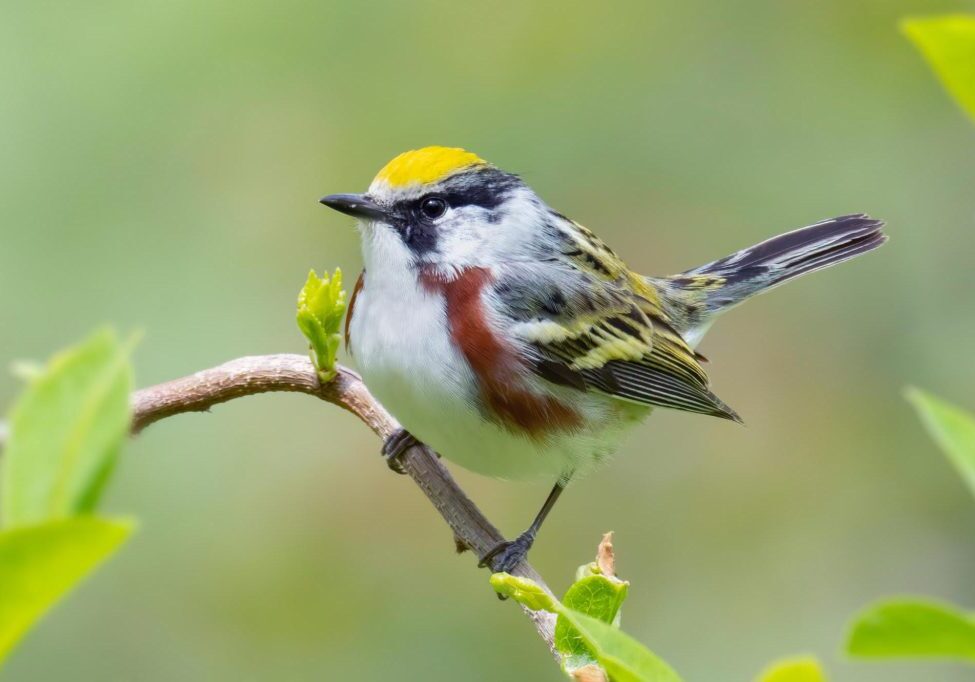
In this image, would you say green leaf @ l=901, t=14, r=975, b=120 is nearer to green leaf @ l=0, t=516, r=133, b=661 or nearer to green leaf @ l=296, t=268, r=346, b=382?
green leaf @ l=0, t=516, r=133, b=661

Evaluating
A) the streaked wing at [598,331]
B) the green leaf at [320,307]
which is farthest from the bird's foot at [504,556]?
the green leaf at [320,307]

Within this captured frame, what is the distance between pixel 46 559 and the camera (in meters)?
0.64

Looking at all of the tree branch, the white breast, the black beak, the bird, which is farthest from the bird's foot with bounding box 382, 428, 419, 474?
the black beak

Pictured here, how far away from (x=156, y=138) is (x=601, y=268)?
7.46 feet

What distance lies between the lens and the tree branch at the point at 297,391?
223 cm

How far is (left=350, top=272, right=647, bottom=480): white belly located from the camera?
2713 mm

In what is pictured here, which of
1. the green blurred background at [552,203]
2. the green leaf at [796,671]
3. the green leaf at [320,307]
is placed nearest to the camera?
the green leaf at [796,671]

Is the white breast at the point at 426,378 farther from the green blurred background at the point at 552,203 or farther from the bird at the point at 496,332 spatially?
the green blurred background at the point at 552,203

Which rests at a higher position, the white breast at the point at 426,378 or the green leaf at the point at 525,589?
the white breast at the point at 426,378

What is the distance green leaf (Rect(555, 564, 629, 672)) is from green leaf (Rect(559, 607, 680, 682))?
1.50 feet

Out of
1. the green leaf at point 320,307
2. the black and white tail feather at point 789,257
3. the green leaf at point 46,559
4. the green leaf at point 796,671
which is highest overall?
the black and white tail feather at point 789,257

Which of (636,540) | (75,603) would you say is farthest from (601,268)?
(75,603)

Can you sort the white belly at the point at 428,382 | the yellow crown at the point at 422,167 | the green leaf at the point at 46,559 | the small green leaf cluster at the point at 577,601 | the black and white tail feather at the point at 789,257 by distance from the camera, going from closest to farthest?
the green leaf at the point at 46,559 < the small green leaf cluster at the point at 577,601 < the white belly at the point at 428,382 < the yellow crown at the point at 422,167 < the black and white tail feather at the point at 789,257

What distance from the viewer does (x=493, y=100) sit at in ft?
16.3
